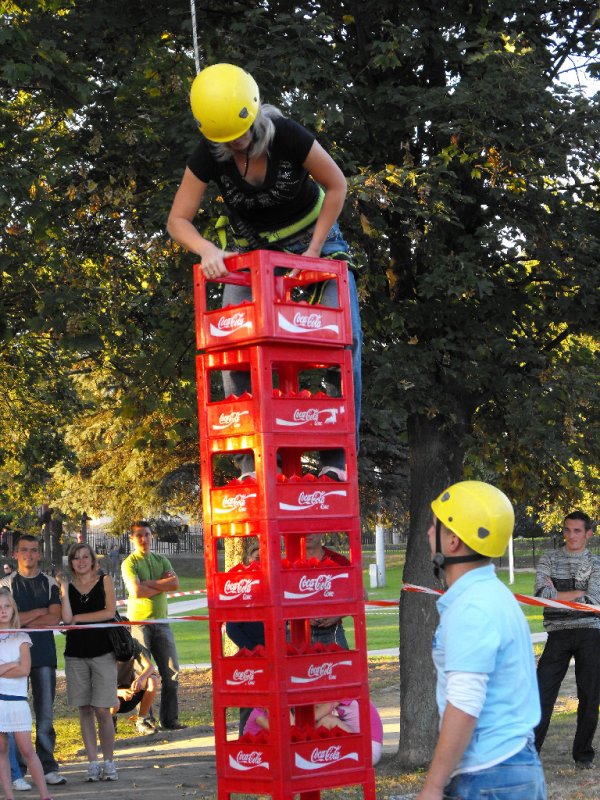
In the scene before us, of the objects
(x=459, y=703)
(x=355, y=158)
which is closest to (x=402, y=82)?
(x=355, y=158)

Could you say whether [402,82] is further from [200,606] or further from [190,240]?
[200,606]

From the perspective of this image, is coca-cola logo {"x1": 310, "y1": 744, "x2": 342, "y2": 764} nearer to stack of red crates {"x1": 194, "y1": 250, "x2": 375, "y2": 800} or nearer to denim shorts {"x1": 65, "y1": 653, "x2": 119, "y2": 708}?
stack of red crates {"x1": 194, "y1": 250, "x2": 375, "y2": 800}

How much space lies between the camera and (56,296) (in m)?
11.8

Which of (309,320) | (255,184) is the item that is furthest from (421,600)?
(255,184)

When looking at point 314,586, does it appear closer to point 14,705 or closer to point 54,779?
point 14,705

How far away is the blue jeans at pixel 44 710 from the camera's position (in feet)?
35.7

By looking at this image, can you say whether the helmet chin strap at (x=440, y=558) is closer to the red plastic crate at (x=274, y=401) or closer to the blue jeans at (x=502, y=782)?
the blue jeans at (x=502, y=782)

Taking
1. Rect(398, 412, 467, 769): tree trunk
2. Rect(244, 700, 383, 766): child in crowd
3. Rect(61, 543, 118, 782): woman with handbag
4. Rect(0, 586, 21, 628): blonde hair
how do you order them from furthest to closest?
1. Rect(398, 412, 467, 769): tree trunk
2. Rect(61, 543, 118, 782): woman with handbag
3. Rect(0, 586, 21, 628): blonde hair
4. Rect(244, 700, 383, 766): child in crowd

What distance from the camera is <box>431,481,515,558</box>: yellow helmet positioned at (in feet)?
13.3

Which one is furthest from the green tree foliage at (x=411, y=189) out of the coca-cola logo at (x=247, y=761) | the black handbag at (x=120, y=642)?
the coca-cola logo at (x=247, y=761)

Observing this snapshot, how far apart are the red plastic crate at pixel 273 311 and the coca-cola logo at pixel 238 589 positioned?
1068mm

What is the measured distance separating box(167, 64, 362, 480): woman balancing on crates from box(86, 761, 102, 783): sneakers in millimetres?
5676

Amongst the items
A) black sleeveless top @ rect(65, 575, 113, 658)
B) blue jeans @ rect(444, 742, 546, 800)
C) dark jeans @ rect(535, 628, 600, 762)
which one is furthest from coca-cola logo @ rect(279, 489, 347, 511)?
dark jeans @ rect(535, 628, 600, 762)

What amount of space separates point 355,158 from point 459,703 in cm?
766
